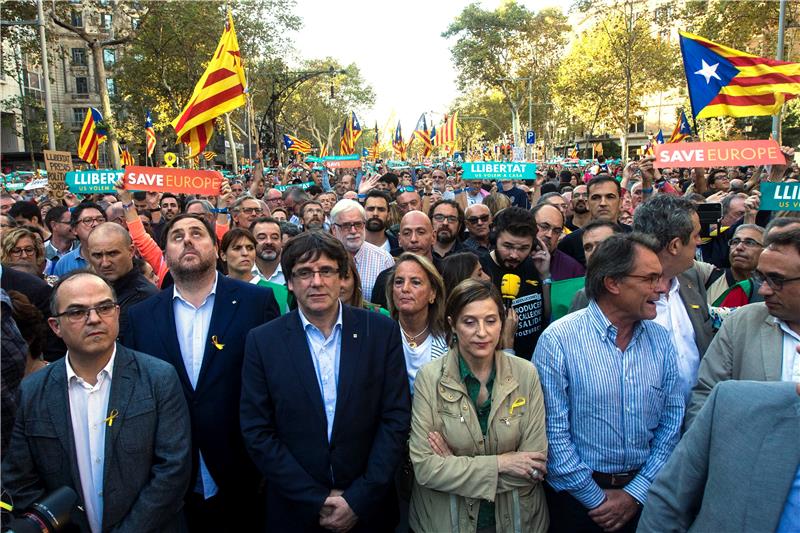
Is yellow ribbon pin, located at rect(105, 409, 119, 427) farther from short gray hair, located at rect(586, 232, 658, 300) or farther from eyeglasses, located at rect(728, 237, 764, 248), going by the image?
eyeglasses, located at rect(728, 237, 764, 248)

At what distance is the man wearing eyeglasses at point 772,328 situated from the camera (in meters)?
2.64

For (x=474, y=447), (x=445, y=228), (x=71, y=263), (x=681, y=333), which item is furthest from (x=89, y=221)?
(x=681, y=333)

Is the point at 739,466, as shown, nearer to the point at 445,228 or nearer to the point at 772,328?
the point at 772,328

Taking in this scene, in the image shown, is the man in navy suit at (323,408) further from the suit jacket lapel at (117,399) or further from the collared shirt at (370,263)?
the collared shirt at (370,263)

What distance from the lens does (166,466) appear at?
9.27 ft

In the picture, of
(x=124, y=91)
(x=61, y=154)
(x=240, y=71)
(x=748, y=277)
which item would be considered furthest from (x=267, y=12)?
(x=748, y=277)

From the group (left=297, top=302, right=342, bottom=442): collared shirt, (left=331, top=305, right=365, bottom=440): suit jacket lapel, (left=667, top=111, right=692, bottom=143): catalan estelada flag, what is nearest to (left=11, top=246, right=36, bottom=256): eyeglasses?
(left=297, top=302, right=342, bottom=442): collared shirt

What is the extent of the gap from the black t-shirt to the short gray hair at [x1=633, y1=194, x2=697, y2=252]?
2.78ft

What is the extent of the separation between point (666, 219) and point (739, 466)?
6.76ft

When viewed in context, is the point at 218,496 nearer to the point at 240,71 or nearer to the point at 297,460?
the point at 297,460

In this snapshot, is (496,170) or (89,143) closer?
(496,170)

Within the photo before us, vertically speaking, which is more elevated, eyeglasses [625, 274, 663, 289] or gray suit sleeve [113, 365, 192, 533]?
eyeglasses [625, 274, 663, 289]

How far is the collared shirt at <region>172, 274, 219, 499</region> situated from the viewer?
11.0ft

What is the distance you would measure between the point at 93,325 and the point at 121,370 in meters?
0.24
